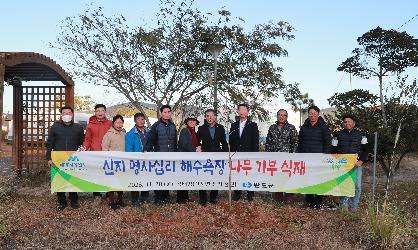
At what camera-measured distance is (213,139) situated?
7.26m

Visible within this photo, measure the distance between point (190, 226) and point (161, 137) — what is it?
6.04ft

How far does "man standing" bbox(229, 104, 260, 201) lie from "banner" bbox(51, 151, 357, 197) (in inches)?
5.8

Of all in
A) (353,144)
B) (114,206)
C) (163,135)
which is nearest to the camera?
(353,144)

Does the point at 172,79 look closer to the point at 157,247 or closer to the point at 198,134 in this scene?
the point at 198,134

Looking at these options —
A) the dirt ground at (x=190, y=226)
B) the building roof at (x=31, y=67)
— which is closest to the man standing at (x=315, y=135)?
the dirt ground at (x=190, y=226)

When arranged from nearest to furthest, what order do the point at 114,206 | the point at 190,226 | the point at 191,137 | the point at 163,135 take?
1. the point at 190,226
2. the point at 114,206
3. the point at 163,135
4. the point at 191,137

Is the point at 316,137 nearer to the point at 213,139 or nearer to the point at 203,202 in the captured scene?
the point at 213,139

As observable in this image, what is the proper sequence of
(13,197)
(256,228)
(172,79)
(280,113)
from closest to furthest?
(256,228) → (280,113) → (13,197) → (172,79)

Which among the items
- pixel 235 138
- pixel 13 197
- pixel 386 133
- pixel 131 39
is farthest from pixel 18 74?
pixel 386 133

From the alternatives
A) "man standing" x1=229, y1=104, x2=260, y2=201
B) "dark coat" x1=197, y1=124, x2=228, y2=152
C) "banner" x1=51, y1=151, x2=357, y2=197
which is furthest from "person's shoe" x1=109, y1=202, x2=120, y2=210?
"man standing" x1=229, y1=104, x2=260, y2=201

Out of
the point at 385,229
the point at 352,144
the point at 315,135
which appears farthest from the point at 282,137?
the point at 385,229

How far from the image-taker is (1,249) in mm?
5129

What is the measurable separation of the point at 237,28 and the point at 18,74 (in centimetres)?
691

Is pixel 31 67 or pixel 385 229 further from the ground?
pixel 31 67
